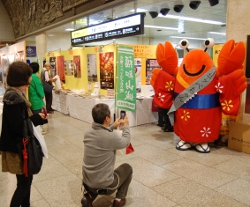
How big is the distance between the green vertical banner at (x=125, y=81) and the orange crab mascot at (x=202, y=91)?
1036 mm

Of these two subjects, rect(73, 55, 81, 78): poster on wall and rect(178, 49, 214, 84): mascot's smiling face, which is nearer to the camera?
rect(178, 49, 214, 84): mascot's smiling face

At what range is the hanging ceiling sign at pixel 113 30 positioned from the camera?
473cm

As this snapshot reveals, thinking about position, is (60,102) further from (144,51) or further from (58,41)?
(58,41)

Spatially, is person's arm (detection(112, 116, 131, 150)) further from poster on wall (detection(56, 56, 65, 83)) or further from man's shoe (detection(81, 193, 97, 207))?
poster on wall (detection(56, 56, 65, 83))

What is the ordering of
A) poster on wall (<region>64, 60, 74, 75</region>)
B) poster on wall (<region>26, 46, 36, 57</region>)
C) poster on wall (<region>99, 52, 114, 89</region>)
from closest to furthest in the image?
poster on wall (<region>99, 52, 114, 89</region>) → poster on wall (<region>64, 60, 74, 75</region>) → poster on wall (<region>26, 46, 36, 57</region>)

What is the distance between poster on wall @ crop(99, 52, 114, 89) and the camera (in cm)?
611

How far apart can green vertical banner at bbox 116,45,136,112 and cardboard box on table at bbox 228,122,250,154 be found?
6.34ft

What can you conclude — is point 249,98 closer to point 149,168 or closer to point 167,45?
point 167,45

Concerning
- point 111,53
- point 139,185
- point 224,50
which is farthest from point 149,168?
point 111,53

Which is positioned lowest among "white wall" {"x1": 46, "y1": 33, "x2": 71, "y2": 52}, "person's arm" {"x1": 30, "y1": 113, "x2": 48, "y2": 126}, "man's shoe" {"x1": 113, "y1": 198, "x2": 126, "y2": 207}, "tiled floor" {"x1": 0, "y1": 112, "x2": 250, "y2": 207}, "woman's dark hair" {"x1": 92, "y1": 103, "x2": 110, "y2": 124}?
"tiled floor" {"x1": 0, "y1": 112, "x2": 250, "y2": 207}

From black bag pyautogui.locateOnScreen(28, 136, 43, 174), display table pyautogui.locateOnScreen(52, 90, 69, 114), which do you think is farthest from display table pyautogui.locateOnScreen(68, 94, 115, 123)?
black bag pyautogui.locateOnScreen(28, 136, 43, 174)

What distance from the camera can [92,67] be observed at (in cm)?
687

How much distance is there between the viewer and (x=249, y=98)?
4148mm

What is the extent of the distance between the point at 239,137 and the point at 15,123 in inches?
136
